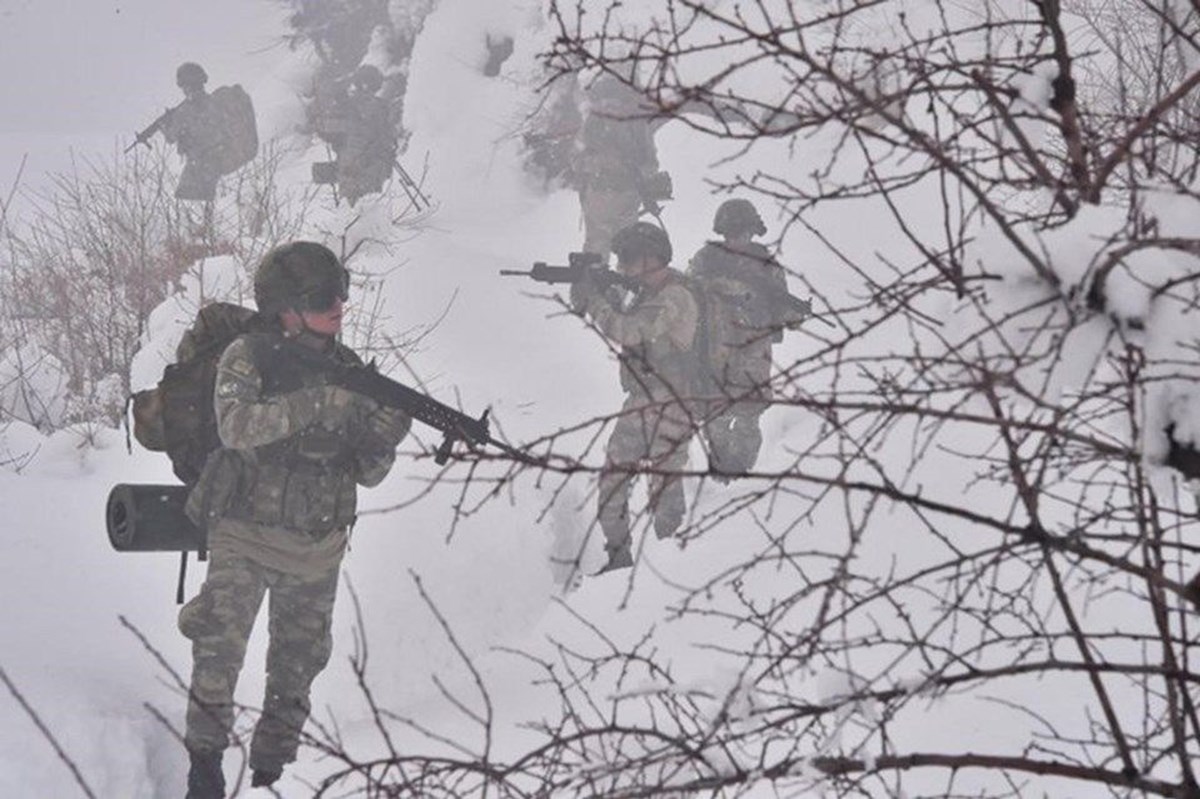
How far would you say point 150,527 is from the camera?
4.16m

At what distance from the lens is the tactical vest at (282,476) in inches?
160

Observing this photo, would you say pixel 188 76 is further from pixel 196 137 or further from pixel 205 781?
pixel 205 781

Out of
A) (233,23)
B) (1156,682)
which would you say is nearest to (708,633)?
(1156,682)

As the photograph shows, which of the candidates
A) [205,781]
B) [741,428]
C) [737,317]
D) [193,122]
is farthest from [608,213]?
[205,781]

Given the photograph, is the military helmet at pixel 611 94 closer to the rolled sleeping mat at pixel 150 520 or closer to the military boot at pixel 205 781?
the rolled sleeping mat at pixel 150 520

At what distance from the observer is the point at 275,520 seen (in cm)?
412

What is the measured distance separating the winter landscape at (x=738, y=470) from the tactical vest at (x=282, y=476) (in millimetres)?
302

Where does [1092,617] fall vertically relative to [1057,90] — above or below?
above

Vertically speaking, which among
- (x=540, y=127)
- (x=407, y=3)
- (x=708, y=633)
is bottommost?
(x=708, y=633)

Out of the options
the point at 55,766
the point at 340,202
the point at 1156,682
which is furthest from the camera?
the point at 340,202

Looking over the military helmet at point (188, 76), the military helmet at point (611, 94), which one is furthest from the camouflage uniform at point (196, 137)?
the military helmet at point (611, 94)

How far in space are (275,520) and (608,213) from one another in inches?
250

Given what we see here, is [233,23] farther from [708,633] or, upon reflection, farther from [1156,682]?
[1156,682]

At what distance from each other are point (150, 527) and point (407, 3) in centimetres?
1588
